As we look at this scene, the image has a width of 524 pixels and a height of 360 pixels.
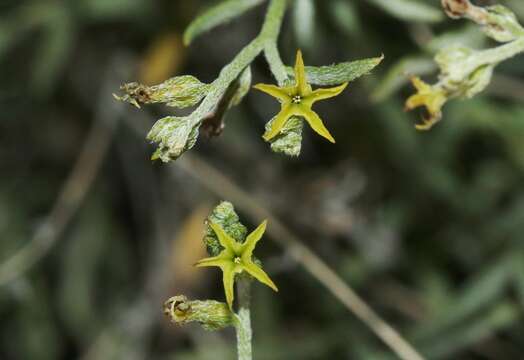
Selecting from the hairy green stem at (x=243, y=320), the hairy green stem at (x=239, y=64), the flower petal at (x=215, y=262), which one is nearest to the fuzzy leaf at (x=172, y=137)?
the hairy green stem at (x=239, y=64)

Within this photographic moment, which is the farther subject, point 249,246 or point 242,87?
point 242,87

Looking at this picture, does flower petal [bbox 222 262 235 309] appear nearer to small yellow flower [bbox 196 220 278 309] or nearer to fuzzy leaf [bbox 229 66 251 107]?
small yellow flower [bbox 196 220 278 309]

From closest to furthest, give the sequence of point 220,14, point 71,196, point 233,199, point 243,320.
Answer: point 243,320 → point 220,14 → point 233,199 → point 71,196

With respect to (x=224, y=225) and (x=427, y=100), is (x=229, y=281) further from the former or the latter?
(x=427, y=100)

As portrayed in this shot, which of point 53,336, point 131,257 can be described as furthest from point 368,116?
point 53,336

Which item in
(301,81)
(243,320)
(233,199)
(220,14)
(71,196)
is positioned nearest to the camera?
(301,81)

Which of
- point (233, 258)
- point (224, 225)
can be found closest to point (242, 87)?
point (224, 225)

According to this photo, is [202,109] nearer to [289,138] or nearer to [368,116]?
[289,138]
